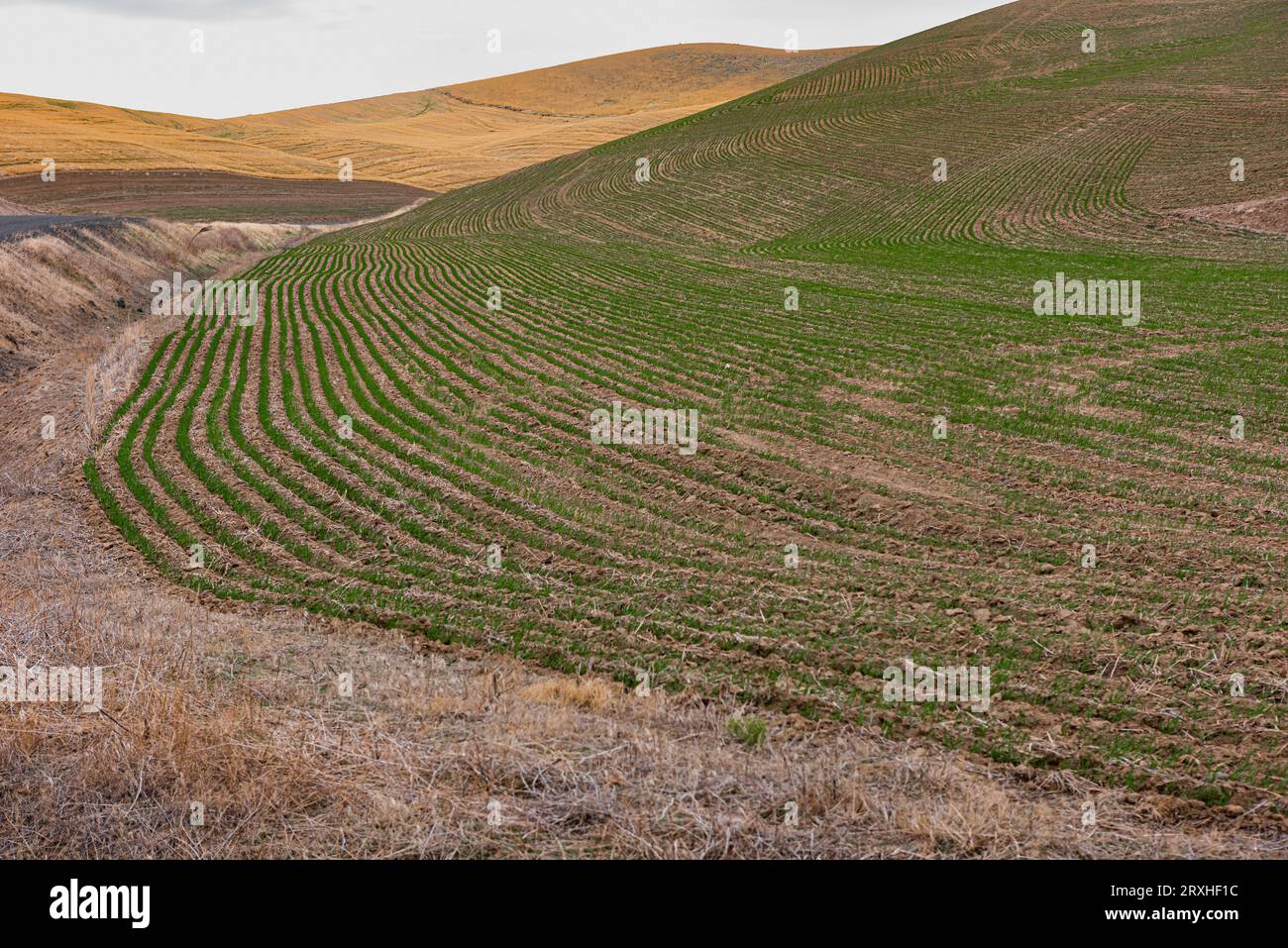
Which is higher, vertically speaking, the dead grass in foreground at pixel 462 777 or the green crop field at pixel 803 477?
the green crop field at pixel 803 477

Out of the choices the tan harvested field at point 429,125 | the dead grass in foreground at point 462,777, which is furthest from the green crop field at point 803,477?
the tan harvested field at point 429,125

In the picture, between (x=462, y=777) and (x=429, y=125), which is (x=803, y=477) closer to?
(x=462, y=777)

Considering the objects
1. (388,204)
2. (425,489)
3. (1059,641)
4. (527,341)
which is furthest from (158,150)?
(1059,641)

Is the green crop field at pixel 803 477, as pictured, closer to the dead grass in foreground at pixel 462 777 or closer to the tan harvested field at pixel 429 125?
the dead grass in foreground at pixel 462 777

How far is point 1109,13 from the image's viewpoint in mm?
88125

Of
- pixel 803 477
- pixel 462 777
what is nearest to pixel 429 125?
pixel 803 477

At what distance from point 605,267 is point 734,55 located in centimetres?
13303

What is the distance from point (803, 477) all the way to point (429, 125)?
12548 cm

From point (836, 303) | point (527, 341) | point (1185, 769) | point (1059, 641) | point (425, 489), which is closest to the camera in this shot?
point (1185, 769)

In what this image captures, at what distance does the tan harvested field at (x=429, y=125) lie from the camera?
3302 inches

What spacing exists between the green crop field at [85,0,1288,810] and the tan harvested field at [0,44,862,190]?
52.8 metres

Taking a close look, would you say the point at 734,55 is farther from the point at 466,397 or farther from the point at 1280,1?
the point at 466,397

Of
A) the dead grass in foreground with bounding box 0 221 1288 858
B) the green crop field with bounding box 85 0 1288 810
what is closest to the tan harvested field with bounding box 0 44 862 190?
the green crop field with bounding box 85 0 1288 810

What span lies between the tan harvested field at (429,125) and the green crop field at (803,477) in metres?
52.8
